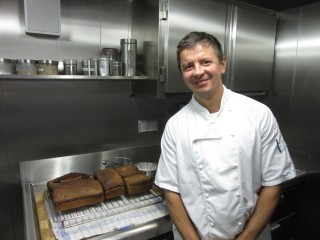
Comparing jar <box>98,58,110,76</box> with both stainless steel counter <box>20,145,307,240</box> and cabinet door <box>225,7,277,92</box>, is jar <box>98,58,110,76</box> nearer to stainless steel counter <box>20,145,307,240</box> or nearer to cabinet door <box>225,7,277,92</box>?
stainless steel counter <box>20,145,307,240</box>

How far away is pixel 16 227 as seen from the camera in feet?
4.07

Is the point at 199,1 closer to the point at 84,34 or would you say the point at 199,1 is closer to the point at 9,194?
the point at 84,34

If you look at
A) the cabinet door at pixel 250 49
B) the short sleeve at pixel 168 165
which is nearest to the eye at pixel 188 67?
the short sleeve at pixel 168 165

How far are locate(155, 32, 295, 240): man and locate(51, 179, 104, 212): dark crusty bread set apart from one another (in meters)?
0.27

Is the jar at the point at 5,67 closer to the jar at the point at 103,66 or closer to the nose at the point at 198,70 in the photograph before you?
the jar at the point at 103,66

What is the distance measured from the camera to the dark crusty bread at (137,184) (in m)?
1.02

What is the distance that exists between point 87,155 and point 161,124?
503mm

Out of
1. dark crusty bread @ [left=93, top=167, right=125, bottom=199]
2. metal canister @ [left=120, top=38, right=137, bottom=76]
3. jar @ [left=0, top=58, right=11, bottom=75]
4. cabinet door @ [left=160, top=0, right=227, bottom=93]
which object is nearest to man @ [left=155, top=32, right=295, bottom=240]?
dark crusty bread @ [left=93, top=167, right=125, bottom=199]

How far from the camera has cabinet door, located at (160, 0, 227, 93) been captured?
44.6 inches

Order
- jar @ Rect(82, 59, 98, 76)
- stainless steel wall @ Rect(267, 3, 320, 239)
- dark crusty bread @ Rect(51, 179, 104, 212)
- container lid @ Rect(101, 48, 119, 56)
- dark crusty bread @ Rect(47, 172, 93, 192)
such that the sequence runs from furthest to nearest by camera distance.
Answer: stainless steel wall @ Rect(267, 3, 320, 239) < container lid @ Rect(101, 48, 119, 56) < jar @ Rect(82, 59, 98, 76) < dark crusty bread @ Rect(47, 172, 93, 192) < dark crusty bread @ Rect(51, 179, 104, 212)

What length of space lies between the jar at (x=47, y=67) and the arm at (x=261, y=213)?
0.97 meters

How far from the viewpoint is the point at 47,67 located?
1.03 metres

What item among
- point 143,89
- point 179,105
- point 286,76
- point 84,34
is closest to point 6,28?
point 84,34

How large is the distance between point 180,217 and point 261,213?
11.2 inches
